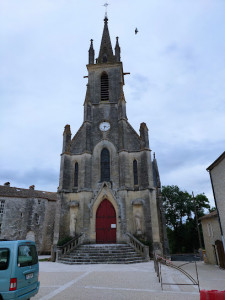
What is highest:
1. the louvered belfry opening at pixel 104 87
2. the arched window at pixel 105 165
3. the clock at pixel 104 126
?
the louvered belfry opening at pixel 104 87

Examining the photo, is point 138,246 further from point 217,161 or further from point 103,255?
point 217,161

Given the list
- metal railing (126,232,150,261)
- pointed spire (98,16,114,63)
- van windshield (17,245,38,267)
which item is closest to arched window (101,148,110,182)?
metal railing (126,232,150,261)

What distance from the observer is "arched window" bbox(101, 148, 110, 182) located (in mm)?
20425

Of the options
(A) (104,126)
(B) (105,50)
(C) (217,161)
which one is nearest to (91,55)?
(B) (105,50)

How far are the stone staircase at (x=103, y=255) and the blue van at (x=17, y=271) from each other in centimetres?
902

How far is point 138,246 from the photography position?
1577 cm

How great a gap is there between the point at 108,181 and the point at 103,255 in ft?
23.0

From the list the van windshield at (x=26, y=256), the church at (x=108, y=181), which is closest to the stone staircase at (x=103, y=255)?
the church at (x=108, y=181)

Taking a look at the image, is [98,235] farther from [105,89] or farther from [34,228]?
[105,89]

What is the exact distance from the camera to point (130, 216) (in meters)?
18.2

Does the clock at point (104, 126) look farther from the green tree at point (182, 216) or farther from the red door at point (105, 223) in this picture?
the green tree at point (182, 216)

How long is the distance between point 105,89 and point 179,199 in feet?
83.6

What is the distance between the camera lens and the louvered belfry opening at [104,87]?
80.6ft

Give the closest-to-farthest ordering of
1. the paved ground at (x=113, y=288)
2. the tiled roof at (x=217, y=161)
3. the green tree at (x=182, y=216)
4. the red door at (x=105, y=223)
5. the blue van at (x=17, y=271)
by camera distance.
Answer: the blue van at (x=17, y=271) → the paved ground at (x=113, y=288) → the tiled roof at (x=217, y=161) → the red door at (x=105, y=223) → the green tree at (x=182, y=216)
